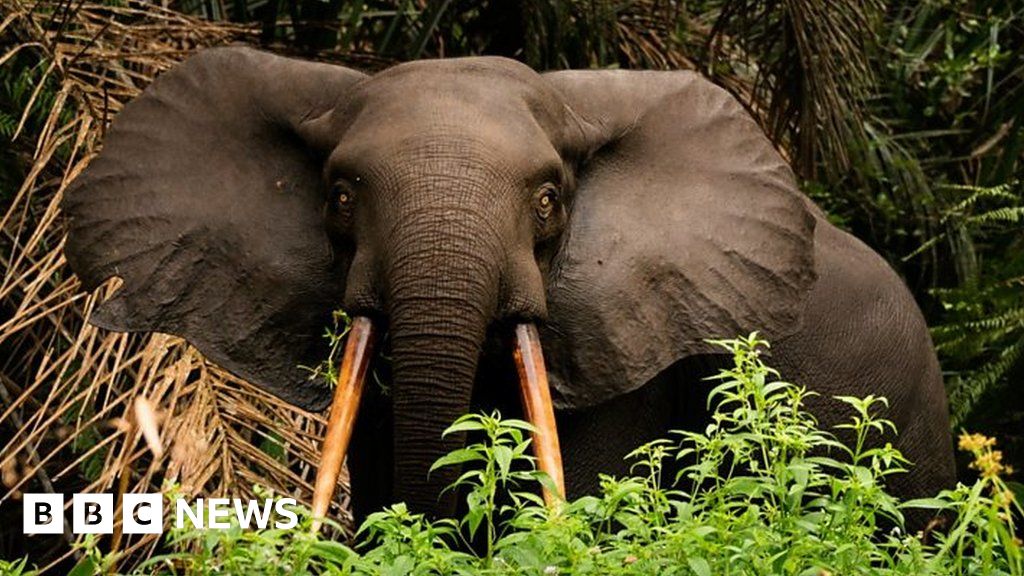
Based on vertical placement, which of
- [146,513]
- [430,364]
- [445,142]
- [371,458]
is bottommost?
[146,513]

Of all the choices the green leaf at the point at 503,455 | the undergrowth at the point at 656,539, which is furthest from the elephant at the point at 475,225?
the green leaf at the point at 503,455

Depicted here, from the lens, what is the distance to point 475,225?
20.3 feet

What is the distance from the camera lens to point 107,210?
23.7 ft

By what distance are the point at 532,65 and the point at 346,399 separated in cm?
328

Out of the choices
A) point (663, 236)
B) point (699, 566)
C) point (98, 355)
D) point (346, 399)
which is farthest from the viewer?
point (98, 355)

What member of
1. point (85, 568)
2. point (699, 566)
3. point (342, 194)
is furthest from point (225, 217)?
point (699, 566)

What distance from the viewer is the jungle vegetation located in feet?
26.3

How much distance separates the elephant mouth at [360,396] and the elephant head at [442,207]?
69 mm

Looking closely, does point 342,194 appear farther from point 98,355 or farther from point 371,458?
point 98,355

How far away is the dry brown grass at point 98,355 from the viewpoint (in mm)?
7730

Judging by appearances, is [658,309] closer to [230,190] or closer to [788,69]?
[230,190]

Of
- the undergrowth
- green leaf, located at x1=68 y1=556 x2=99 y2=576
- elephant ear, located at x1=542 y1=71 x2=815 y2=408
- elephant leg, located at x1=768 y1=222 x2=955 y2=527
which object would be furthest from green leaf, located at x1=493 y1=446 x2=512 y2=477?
elephant leg, located at x1=768 y1=222 x2=955 y2=527

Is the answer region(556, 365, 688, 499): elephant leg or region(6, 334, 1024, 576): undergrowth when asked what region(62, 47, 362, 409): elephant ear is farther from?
region(6, 334, 1024, 576): undergrowth

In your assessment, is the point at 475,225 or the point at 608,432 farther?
the point at 608,432
